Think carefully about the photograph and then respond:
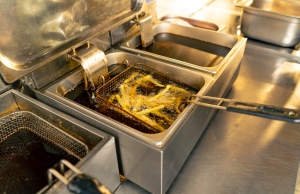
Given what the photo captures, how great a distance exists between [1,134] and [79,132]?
28 centimetres

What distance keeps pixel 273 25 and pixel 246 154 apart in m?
0.93

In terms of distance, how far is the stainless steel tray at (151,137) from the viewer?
69 centimetres

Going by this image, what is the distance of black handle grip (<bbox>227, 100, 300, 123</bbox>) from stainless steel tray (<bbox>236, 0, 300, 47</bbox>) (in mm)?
982

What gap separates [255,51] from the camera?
1561mm

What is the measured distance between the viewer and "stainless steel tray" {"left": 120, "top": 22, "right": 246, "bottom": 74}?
119 centimetres

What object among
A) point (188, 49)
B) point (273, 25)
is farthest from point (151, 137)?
point (273, 25)

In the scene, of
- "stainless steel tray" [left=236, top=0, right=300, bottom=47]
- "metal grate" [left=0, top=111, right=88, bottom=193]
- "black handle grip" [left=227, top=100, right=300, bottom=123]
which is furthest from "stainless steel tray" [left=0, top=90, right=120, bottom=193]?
"stainless steel tray" [left=236, top=0, right=300, bottom=47]

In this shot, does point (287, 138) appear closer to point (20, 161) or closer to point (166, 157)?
point (166, 157)

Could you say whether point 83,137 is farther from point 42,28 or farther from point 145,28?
point 145,28

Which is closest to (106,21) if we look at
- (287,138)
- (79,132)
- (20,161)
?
(79,132)

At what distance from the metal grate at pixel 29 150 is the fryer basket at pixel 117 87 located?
17 cm

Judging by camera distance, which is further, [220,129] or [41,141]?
[220,129]

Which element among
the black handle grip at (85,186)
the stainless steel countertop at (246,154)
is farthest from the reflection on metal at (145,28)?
the black handle grip at (85,186)

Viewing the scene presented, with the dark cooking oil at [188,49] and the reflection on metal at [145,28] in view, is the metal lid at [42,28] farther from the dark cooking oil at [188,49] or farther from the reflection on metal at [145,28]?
the dark cooking oil at [188,49]
